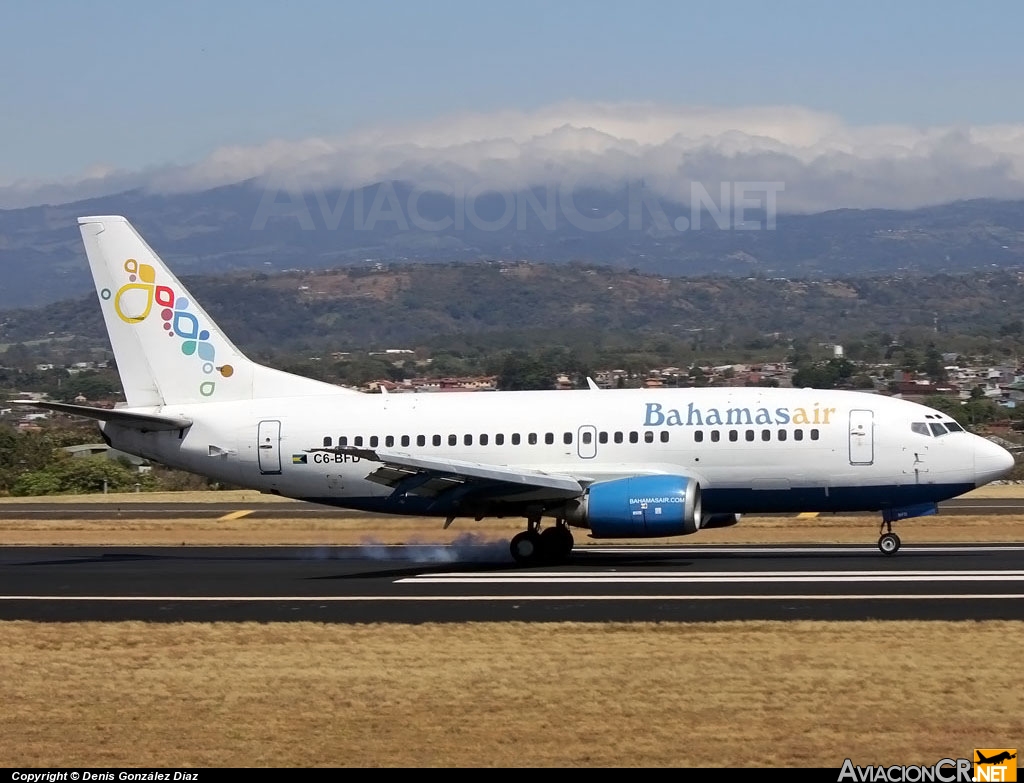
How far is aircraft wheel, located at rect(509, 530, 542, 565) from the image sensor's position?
1298 inches

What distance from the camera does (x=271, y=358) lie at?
475 feet

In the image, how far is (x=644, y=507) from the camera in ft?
101

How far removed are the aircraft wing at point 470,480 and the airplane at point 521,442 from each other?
1.8 inches

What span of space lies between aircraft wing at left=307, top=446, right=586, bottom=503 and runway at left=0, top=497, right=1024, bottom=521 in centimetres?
1592

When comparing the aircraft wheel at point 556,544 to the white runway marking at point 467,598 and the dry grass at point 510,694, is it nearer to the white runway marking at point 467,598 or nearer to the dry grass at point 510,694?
the white runway marking at point 467,598

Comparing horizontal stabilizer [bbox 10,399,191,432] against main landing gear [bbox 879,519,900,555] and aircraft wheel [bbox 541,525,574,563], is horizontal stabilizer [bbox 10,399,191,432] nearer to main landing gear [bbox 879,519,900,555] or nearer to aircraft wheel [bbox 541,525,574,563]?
aircraft wheel [bbox 541,525,574,563]

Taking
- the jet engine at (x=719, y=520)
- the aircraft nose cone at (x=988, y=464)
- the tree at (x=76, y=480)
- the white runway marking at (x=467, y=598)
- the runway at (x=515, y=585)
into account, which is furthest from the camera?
the tree at (x=76, y=480)

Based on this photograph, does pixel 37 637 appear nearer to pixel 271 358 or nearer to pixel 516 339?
pixel 516 339

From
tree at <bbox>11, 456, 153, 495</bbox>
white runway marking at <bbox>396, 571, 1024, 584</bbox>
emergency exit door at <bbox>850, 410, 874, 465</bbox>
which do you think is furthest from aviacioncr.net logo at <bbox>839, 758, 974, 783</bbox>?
tree at <bbox>11, 456, 153, 495</bbox>

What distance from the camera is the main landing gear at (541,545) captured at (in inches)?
1299

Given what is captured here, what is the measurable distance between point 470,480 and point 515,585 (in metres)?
3.80

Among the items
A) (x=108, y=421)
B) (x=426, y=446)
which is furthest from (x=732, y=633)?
(x=108, y=421)

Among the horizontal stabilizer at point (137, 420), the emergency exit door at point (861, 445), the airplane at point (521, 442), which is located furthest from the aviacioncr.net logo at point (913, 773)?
the horizontal stabilizer at point (137, 420)

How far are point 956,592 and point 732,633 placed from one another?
5.97m
